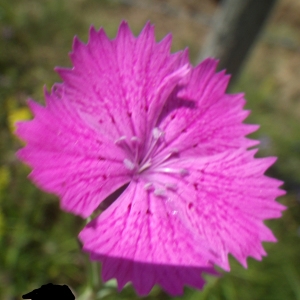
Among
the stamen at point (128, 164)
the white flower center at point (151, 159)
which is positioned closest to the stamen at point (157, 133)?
the white flower center at point (151, 159)

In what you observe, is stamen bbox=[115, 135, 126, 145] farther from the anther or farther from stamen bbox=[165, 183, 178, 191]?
stamen bbox=[165, 183, 178, 191]

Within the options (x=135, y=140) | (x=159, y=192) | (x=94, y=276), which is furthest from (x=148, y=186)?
(x=94, y=276)

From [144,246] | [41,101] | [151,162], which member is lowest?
[41,101]

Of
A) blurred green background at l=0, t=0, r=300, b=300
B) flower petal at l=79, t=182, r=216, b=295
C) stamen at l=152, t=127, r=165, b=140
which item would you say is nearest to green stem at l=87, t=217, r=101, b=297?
blurred green background at l=0, t=0, r=300, b=300

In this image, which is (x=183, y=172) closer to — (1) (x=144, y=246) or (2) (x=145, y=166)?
(2) (x=145, y=166)

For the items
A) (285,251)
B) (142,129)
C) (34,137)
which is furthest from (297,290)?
(34,137)

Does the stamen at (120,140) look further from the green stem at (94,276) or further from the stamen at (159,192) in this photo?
the green stem at (94,276)

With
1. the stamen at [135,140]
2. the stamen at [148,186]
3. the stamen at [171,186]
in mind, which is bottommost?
the stamen at [148,186]
